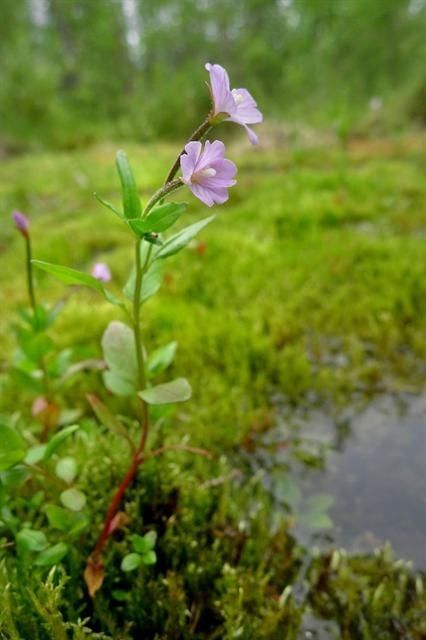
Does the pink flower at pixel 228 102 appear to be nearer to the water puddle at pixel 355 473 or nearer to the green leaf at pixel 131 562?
the green leaf at pixel 131 562

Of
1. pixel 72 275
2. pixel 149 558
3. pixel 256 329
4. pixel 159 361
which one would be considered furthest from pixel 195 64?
pixel 149 558

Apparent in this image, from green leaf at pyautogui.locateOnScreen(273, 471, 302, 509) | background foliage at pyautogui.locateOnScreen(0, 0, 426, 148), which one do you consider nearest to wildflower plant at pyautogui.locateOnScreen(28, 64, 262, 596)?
green leaf at pyautogui.locateOnScreen(273, 471, 302, 509)

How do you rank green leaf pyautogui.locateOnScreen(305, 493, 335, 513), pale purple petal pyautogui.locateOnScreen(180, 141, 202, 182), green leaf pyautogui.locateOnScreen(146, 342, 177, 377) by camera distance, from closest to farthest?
pale purple petal pyautogui.locateOnScreen(180, 141, 202, 182)
green leaf pyautogui.locateOnScreen(146, 342, 177, 377)
green leaf pyautogui.locateOnScreen(305, 493, 335, 513)

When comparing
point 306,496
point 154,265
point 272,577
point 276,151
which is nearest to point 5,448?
point 154,265

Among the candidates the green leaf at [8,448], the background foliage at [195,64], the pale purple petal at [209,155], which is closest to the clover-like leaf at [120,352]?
the green leaf at [8,448]

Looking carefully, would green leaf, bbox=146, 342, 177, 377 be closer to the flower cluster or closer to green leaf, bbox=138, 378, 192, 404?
green leaf, bbox=138, 378, 192, 404
